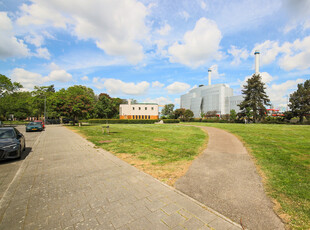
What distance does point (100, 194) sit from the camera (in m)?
3.44

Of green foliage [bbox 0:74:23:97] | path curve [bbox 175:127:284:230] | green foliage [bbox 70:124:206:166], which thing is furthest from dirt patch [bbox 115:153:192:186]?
green foliage [bbox 0:74:23:97]

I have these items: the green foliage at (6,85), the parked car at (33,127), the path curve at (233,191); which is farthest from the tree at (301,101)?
the green foliage at (6,85)

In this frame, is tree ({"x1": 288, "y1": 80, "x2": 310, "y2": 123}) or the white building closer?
tree ({"x1": 288, "y1": 80, "x2": 310, "y2": 123})

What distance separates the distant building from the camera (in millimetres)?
57219

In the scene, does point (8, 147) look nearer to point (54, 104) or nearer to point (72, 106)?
point (72, 106)

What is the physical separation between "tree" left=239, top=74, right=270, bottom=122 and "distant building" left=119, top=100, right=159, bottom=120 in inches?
1244

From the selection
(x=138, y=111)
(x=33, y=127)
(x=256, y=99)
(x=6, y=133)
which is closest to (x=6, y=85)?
(x=33, y=127)

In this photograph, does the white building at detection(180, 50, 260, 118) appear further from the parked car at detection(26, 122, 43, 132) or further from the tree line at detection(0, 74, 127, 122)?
the parked car at detection(26, 122, 43, 132)

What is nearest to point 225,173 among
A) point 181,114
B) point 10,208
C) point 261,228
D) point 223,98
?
point 261,228

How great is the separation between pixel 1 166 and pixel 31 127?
17620 mm

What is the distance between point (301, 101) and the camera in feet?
133

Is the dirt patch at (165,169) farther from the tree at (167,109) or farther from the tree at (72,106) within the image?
the tree at (167,109)

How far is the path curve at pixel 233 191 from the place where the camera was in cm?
261

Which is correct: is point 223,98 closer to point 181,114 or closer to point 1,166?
point 181,114
